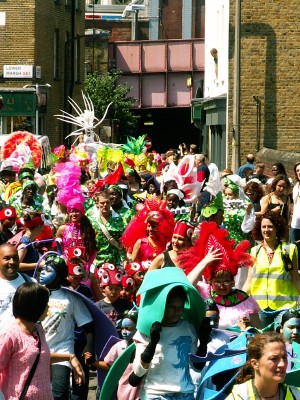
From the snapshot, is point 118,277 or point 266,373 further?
point 118,277

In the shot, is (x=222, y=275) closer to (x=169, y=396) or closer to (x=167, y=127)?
(x=169, y=396)

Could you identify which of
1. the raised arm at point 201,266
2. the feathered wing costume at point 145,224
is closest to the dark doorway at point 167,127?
the feathered wing costume at point 145,224

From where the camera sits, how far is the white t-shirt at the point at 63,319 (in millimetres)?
9047

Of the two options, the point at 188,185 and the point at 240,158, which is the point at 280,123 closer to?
the point at 240,158

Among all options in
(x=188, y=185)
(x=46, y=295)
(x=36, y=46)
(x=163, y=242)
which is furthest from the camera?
(x=36, y=46)

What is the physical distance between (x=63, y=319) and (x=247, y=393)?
275 centimetres

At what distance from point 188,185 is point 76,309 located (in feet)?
21.6

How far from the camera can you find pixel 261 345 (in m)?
6.66

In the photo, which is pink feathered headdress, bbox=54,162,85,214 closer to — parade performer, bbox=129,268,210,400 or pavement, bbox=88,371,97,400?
pavement, bbox=88,371,97,400

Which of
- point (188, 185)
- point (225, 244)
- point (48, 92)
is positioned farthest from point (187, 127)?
point (225, 244)

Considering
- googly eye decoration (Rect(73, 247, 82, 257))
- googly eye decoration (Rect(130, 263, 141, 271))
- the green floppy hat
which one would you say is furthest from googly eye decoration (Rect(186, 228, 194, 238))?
the green floppy hat

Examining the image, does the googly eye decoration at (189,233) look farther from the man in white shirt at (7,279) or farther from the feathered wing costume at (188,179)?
the feathered wing costume at (188,179)

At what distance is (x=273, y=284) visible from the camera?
35.4 feet

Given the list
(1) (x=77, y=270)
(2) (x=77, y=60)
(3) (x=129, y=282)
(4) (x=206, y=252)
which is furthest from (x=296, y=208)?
(2) (x=77, y=60)
